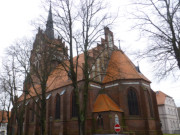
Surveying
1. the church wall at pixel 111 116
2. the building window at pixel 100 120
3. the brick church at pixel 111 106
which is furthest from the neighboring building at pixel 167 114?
the building window at pixel 100 120

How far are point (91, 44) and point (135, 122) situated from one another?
12.3 metres

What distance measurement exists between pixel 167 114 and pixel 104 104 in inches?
1034

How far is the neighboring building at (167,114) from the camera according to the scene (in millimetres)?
37312

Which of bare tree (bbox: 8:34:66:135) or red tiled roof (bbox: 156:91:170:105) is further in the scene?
red tiled roof (bbox: 156:91:170:105)

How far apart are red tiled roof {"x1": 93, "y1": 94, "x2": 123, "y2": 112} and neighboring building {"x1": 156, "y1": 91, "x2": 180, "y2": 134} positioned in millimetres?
22855

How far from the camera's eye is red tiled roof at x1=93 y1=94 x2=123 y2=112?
19250 mm

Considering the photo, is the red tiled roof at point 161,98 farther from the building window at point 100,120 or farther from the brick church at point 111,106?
the building window at point 100,120

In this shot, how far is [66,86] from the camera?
23.5m

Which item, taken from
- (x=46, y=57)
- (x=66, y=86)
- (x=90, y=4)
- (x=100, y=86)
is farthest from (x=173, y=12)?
(x=66, y=86)

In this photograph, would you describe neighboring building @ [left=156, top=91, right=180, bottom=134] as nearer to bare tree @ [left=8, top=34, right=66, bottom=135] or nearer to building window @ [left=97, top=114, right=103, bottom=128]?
building window @ [left=97, top=114, right=103, bottom=128]

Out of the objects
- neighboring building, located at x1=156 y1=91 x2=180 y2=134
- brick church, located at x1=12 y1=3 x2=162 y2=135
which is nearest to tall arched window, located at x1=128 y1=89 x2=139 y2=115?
brick church, located at x1=12 y1=3 x2=162 y2=135

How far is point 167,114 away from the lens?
39000mm

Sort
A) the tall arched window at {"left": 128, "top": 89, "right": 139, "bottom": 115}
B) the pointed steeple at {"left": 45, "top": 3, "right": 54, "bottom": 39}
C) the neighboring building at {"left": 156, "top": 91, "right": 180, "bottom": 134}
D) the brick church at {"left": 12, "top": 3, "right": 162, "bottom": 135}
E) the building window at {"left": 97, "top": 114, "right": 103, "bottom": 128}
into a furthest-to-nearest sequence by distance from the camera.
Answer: the neighboring building at {"left": 156, "top": 91, "right": 180, "bottom": 134}
the tall arched window at {"left": 128, "top": 89, "right": 139, "bottom": 115}
the building window at {"left": 97, "top": 114, "right": 103, "bottom": 128}
the brick church at {"left": 12, "top": 3, "right": 162, "bottom": 135}
the pointed steeple at {"left": 45, "top": 3, "right": 54, "bottom": 39}

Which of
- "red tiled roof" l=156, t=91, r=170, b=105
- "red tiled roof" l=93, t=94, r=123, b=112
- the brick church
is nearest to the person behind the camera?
the brick church
